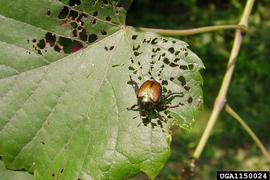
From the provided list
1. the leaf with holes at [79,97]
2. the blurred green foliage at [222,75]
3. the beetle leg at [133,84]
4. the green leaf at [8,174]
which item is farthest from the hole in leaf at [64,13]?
the blurred green foliage at [222,75]

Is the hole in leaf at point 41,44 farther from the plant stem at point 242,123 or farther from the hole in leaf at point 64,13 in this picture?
the plant stem at point 242,123

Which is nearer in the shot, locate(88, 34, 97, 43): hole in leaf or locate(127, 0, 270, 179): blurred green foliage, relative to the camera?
locate(88, 34, 97, 43): hole in leaf

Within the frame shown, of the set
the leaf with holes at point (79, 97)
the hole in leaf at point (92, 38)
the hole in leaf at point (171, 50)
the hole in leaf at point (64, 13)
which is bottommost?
the leaf with holes at point (79, 97)

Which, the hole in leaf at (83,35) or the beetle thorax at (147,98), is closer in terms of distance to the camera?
the beetle thorax at (147,98)

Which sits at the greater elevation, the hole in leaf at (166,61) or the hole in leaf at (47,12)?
the hole in leaf at (47,12)

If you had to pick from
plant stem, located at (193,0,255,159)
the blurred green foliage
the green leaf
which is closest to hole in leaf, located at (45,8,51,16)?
the green leaf

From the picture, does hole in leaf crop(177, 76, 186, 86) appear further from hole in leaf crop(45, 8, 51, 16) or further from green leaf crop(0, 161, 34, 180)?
Answer: green leaf crop(0, 161, 34, 180)

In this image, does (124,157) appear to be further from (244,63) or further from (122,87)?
(244,63)
